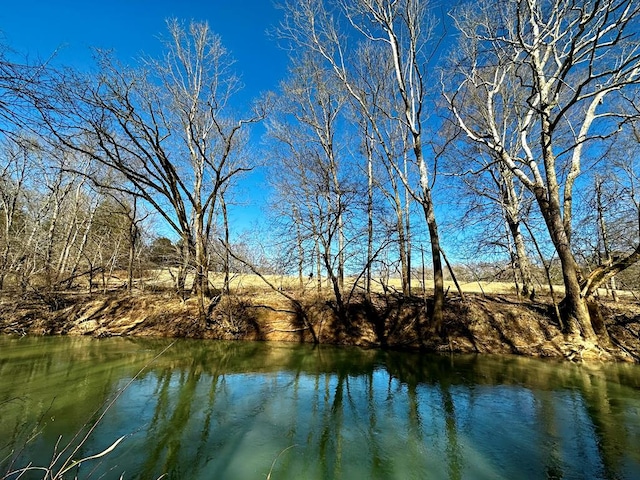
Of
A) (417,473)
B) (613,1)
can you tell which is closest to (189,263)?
(417,473)

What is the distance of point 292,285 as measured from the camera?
639 inches

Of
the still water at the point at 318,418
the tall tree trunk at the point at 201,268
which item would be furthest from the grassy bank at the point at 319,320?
the still water at the point at 318,418

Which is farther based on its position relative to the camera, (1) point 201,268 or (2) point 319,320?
(2) point 319,320

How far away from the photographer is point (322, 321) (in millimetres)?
11930

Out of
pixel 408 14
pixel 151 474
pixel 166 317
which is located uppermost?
pixel 408 14

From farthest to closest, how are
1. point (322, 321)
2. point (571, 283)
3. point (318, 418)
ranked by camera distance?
point (322, 321)
point (571, 283)
point (318, 418)

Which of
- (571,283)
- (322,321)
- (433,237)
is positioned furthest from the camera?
(322,321)

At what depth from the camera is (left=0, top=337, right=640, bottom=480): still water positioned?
11.7ft

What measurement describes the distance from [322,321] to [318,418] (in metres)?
6.98

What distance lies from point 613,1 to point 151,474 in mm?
10932

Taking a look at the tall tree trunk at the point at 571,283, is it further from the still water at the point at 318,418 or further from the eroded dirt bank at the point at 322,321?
the still water at the point at 318,418

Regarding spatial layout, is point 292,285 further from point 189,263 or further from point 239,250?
point 189,263

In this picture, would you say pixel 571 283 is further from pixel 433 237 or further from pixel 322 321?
pixel 322 321

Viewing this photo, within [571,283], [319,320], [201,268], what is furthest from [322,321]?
[571,283]
